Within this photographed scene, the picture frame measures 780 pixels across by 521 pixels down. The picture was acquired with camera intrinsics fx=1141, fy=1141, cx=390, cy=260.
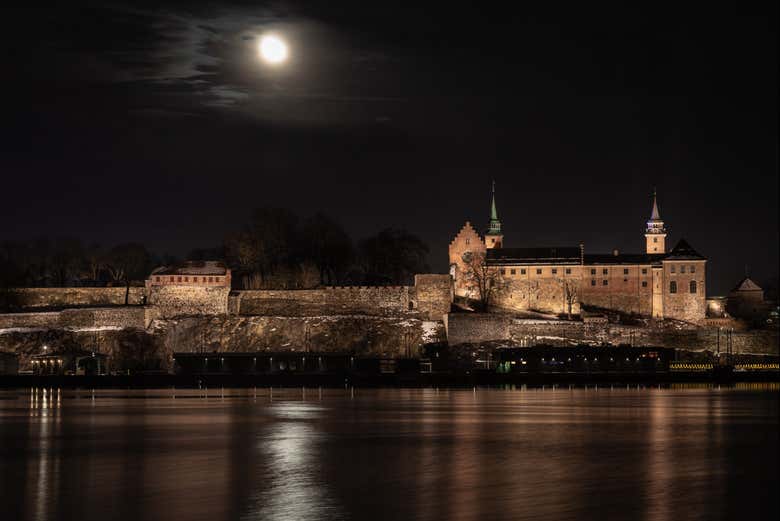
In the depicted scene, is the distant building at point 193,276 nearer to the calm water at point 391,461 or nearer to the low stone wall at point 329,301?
the low stone wall at point 329,301

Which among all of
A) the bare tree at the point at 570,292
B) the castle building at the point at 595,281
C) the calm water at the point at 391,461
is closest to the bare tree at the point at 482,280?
the castle building at the point at 595,281

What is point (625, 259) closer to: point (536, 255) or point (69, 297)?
point (536, 255)

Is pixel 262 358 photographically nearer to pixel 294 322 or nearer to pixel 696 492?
pixel 294 322

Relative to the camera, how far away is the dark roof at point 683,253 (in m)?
84.9

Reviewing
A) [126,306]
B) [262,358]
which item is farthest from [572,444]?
[126,306]

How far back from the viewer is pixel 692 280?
8381cm

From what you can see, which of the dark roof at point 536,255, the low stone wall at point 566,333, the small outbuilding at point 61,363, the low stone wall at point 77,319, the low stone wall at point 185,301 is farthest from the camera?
the dark roof at point 536,255

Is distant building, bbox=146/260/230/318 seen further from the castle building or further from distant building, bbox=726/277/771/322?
distant building, bbox=726/277/771/322

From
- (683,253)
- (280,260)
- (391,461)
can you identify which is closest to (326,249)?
(280,260)

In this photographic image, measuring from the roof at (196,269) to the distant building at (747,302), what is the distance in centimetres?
4261

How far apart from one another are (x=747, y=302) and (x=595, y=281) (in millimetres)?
17058

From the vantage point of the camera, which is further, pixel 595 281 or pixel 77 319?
pixel 595 281

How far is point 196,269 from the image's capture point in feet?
246

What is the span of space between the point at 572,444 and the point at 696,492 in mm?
8868
